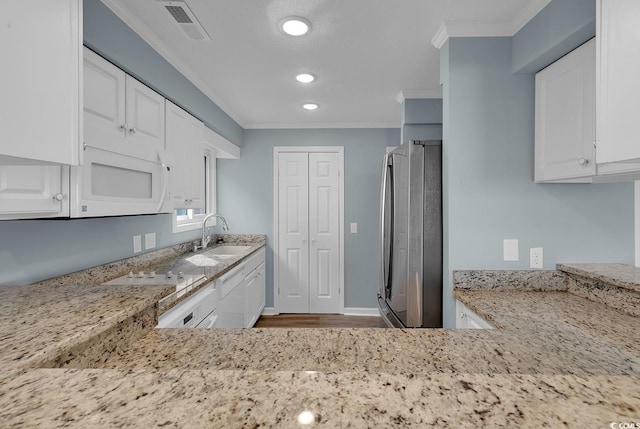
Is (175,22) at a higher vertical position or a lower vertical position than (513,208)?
higher

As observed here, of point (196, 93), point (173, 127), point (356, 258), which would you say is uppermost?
point (196, 93)

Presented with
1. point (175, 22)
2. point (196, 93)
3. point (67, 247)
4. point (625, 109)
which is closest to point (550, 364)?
point (625, 109)

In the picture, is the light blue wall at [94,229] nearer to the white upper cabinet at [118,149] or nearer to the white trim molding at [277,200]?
the white upper cabinet at [118,149]

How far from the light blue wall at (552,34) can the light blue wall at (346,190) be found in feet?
7.61

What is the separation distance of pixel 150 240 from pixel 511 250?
2488mm

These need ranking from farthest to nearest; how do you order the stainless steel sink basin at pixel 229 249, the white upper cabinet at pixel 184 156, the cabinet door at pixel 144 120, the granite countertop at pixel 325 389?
the stainless steel sink basin at pixel 229 249 < the white upper cabinet at pixel 184 156 < the cabinet door at pixel 144 120 < the granite countertop at pixel 325 389

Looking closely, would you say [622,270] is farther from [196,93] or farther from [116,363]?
[196,93]

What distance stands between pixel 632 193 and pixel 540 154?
1.90 ft

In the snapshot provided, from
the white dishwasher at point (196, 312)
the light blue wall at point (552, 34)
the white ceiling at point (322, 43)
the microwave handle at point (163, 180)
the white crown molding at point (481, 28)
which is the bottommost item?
the white dishwasher at point (196, 312)

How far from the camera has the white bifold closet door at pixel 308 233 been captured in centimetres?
407

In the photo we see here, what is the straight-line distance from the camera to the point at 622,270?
1.61 metres

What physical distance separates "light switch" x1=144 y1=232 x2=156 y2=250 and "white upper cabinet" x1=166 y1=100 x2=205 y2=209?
363 millimetres

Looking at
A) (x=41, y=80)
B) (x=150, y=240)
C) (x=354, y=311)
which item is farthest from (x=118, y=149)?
(x=354, y=311)

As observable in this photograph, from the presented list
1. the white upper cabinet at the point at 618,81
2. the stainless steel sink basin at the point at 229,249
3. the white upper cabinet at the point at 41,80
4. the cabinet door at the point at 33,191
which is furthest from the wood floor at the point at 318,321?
the white upper cabinet at the point at 41,80
